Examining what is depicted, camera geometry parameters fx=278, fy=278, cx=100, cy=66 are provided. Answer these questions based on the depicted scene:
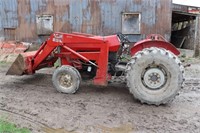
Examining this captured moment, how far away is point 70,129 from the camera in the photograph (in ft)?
14.0

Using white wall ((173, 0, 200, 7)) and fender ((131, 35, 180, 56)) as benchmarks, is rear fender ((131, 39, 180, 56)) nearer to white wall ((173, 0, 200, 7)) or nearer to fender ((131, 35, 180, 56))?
fender ((131, 35, 180, 56))

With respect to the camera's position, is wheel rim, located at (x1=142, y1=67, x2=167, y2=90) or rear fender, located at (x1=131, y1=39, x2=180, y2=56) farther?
rear fender, located at (x1=131, y1=39, x2=180, y2=56)

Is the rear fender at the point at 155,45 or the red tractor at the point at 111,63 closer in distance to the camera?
the red tractor at the point at 111,63

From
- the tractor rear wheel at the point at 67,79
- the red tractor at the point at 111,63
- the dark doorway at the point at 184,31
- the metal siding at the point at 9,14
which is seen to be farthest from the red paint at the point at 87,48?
the dark doorway at the point at 184,31

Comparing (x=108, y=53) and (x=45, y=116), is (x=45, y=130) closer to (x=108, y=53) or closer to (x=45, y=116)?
(x=45, y=116)

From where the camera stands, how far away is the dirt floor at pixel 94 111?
4379 millimetres

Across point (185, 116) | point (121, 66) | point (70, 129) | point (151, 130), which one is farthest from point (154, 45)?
point (70, 129)

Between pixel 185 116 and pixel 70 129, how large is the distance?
6.63ft

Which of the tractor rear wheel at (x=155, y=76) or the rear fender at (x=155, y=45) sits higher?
the rear fender at (x=155, y=45)

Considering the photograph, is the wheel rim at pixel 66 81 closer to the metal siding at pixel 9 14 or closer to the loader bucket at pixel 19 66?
the loader bucket at pixel 19 66

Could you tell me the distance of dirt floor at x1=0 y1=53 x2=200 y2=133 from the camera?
4.38 metres

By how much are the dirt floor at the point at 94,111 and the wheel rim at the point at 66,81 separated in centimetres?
22

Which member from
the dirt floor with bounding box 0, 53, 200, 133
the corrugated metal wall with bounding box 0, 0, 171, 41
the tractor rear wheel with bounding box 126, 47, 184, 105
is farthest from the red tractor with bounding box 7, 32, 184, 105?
the corrugated metal wall with bounding box 0, 0, 171, 41

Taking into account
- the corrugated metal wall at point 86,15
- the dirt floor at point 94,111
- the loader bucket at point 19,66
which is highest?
the corrugated metal wall at point 86,15
